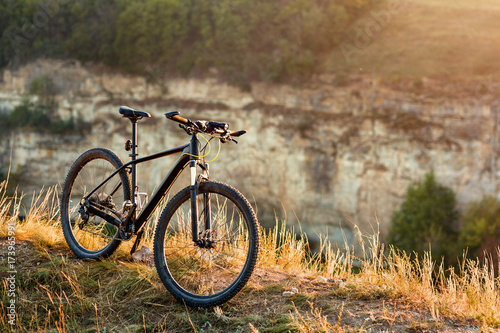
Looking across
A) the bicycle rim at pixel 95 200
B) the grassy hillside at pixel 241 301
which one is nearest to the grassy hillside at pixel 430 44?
the grassy hillside at pixel 241 301

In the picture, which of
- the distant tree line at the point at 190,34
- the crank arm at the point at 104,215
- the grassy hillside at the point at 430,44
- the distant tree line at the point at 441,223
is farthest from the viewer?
the distant tree line at the point at 190,34

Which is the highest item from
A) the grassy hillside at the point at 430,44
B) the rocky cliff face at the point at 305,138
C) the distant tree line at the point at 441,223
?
the grassy hillside at the point at 430,44

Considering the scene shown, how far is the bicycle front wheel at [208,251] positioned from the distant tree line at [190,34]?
64.8 feet

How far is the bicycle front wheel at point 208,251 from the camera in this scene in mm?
3227

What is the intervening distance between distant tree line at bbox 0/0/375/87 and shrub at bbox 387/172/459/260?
8.00 meters

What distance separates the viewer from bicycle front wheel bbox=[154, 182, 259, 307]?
3.23 m

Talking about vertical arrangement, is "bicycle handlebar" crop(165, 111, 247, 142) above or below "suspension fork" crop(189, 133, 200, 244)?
above

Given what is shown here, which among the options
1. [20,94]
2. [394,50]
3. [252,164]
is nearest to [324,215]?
[252,164]

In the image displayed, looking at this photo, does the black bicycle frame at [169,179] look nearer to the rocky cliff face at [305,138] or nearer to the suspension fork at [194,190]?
the suspension fork at [194,190]

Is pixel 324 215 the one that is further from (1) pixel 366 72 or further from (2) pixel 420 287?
(2) pixel 420 287

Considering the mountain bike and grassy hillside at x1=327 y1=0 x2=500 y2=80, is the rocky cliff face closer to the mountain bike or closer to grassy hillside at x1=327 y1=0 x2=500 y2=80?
grassy hillside at x1=327 y1=0 x2=500 y2=80

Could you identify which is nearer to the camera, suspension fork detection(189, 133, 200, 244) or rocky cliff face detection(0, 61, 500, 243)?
suspension fork detection(189, 133, 200, 244)

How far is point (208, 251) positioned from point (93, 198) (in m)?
1.44

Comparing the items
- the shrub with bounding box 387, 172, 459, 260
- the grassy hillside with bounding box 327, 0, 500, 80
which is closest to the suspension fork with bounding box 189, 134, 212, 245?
the shrub with bounding box 387, 172, 459, 260
